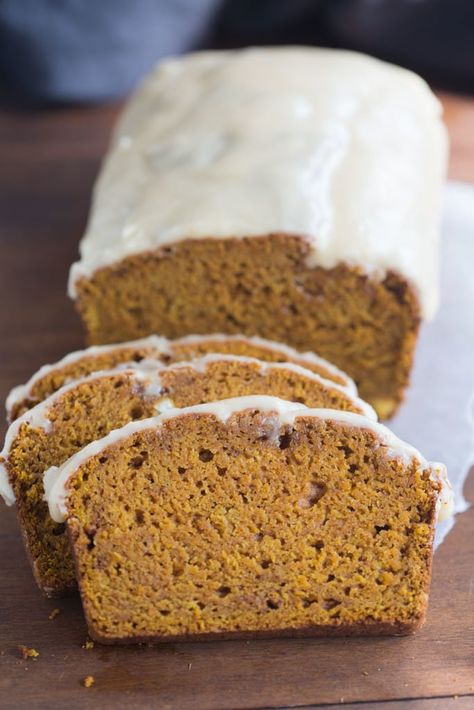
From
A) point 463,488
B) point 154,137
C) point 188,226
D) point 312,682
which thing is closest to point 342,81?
point 154,137

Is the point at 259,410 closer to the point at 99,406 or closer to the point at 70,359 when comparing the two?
the point at 99,406

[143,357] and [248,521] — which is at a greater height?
[143,357]


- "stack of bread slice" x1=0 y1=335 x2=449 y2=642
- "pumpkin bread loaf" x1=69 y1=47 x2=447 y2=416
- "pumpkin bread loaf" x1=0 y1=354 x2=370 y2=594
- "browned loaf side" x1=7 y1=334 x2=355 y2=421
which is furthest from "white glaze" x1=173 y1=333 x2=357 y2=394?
"stack of bread slice" x1=0 y1=335 x2=449 y2=642

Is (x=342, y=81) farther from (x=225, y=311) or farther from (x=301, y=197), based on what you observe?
(x=225, y=311)

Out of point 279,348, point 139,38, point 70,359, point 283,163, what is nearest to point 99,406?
point 70,359

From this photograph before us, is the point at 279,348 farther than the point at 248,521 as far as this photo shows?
Yes

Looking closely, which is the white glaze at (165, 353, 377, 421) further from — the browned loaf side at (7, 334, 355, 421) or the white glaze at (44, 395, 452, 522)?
the white glaze at (44, 395, 452, 522)

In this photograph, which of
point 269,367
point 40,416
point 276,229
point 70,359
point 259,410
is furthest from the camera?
point 276,229

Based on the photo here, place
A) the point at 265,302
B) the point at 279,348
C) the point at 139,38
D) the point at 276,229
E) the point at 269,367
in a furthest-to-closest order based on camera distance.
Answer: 1. the point at 139,38
2. the point at 265,302
3. the point at 276,229
4. the point at 279,348
5. the point at 269,367
